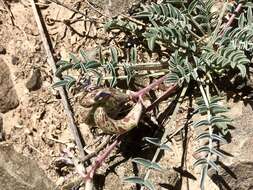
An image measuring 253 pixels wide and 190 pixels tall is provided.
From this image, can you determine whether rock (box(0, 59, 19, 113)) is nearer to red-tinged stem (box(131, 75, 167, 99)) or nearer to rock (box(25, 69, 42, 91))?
rock (box(25, 69, 42, 91))

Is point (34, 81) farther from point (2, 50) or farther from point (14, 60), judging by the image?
point (2, 50)

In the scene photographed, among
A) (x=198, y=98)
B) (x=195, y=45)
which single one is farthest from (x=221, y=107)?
(x=195, y=45)

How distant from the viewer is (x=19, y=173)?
3.72m

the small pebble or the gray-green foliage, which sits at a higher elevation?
the small pebble

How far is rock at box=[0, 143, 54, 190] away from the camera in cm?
370

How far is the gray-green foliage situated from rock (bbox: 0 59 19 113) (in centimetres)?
37

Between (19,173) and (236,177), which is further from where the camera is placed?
(19,173)

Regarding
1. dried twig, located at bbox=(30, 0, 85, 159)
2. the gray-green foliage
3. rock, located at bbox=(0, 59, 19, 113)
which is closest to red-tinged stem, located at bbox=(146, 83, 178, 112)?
the gray-green foliage

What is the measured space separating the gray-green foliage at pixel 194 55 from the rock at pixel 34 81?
229mm

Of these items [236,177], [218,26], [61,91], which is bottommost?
[236,177]

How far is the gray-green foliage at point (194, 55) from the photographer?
3.36 metres

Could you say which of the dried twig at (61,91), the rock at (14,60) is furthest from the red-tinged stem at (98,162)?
the rock at (14,60)

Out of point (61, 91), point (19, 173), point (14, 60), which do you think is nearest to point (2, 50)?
point (14, 60)

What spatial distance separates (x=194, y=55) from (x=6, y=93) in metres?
1.21
